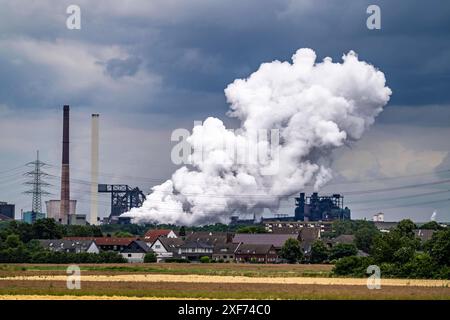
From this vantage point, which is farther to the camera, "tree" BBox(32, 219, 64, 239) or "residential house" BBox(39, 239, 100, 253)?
"tree" BBox(32, 219, 64, 239)

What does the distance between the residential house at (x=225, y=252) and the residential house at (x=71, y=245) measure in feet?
73.4

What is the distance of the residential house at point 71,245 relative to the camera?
543 feet

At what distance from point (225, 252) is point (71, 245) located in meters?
30.9

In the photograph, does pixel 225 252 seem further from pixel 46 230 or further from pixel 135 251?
pixel 46 230

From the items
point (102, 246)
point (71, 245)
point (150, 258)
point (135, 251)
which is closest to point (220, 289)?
point (150, 258)

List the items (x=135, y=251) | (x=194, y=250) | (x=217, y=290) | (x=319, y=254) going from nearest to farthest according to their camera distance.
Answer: (x=217, y=290), (x=319, y=254), (x=135, y=251), (x=194, y=250)

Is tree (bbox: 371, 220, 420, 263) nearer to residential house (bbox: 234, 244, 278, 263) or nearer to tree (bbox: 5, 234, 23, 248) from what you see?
residential house (bbox: 234, 244, 278, 263)

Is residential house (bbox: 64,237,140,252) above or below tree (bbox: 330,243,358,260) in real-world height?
above

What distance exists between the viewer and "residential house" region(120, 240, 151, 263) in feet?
552

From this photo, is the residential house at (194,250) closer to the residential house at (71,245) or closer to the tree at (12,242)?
the residential house at (71,245)

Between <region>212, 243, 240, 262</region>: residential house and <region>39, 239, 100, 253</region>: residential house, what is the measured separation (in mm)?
22376

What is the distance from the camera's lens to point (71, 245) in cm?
16988

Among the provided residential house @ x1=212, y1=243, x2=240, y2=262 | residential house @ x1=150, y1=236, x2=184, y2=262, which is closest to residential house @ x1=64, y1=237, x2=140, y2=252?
residential house @ x1=150, y1=236, x2=184, y2=262
